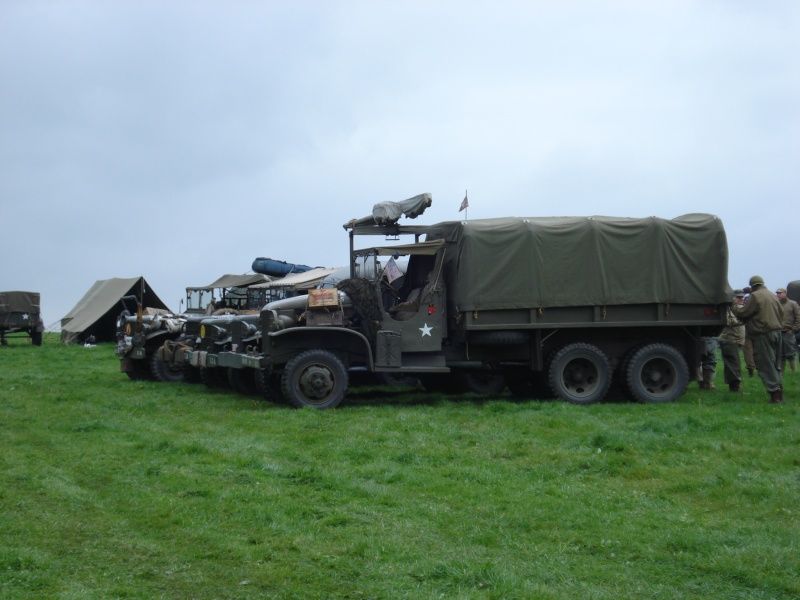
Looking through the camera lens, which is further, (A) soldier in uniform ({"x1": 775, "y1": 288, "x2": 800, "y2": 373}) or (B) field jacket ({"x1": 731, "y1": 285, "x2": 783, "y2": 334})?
(A) soldier in uniform ({"x1": 775, "y1": 288, "x2": 800, "y2": 373})

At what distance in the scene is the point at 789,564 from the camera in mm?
→ 5164

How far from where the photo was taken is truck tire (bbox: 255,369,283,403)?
1284 centimetres

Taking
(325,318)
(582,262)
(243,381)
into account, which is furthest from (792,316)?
(243,381)

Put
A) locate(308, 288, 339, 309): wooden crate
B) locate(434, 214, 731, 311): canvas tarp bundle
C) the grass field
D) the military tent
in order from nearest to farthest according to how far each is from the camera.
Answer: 1. the grass field
2. locate(308, 288, 339, 309): wooden crate
3. locate(434, 214, 731, 311): canvas tarp bundle
4. the military tent

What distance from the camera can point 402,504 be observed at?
666cm

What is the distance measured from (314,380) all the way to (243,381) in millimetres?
2503

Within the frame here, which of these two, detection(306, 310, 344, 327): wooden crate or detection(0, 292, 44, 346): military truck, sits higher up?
detection(0, 292, 44, 346): military truck

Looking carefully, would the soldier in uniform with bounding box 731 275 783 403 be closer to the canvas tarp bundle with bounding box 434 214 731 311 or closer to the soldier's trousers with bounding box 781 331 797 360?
the canvas tarp bundle with bounding box 434 214 731 311

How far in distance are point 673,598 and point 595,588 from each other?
394 millimetres

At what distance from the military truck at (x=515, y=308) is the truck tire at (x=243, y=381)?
3.85 feet

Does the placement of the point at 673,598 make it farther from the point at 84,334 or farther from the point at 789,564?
the point at 84,334

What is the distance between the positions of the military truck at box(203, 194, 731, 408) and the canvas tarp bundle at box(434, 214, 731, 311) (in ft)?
0.05

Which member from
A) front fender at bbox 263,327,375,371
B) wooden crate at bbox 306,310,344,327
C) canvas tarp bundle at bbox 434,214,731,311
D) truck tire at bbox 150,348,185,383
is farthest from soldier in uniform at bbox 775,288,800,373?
truck tire at bbox 150,348,185,383

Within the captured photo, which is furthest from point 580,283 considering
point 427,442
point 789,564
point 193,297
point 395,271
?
point 193,297
